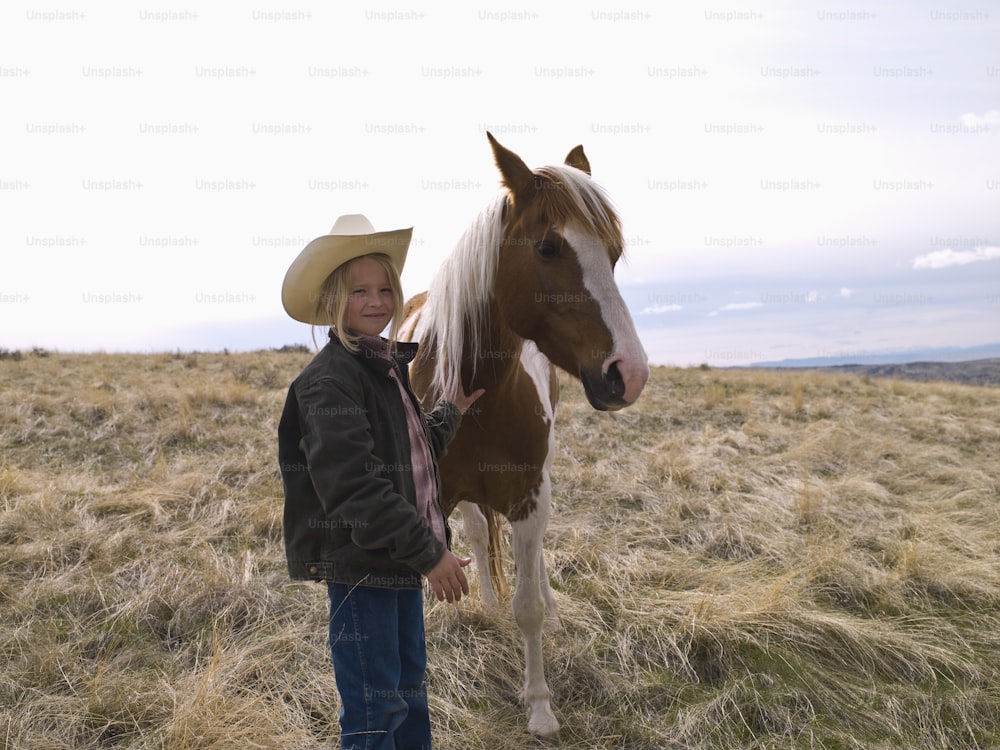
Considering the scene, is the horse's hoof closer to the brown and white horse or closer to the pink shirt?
the brown and white horse

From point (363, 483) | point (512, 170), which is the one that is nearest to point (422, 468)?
point (363, 483)

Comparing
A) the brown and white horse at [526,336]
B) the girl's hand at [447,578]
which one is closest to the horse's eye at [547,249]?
the brown and white horse at [526,336]

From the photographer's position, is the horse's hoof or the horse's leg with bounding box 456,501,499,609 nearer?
the horse's hoof

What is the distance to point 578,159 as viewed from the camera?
290 cm

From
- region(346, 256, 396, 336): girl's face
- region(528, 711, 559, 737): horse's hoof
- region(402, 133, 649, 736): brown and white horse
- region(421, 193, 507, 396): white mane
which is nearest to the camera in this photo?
region(346, 256, 396, 336): girl's face

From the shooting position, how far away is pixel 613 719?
284 centimetres

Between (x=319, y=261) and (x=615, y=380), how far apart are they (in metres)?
1.03

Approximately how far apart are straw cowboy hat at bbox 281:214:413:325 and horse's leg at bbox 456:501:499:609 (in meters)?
2.07

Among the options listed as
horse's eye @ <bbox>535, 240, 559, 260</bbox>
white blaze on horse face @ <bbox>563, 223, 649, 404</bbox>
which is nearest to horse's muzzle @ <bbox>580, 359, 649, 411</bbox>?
white blaze on horse face @ <bbox>563, 223, 649, 404</bbox>

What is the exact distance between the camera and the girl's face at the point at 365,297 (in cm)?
190

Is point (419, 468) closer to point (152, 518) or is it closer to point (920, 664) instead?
point (920, 664)

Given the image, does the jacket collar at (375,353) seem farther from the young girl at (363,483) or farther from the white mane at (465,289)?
the white mane at (465,289)

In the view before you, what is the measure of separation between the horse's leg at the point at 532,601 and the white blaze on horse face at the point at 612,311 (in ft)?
3.71

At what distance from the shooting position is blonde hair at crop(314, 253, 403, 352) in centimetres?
185
